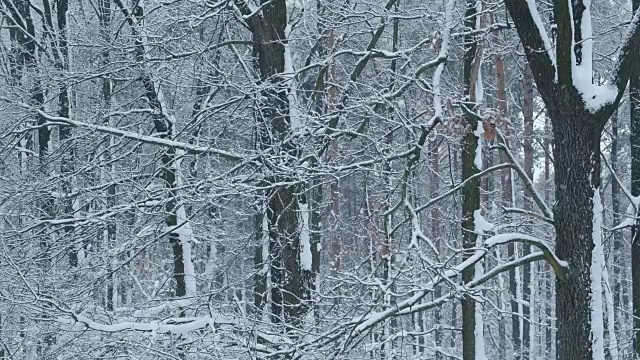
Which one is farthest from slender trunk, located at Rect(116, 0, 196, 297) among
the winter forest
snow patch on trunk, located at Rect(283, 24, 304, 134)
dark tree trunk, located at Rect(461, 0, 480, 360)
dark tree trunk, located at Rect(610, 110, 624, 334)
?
dark tree trunk, located at Rect(610, 110, 624, 334)

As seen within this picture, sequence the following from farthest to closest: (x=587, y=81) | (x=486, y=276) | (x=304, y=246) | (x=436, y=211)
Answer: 1. (x=436, y=211)
2. (x=304, y=246)
3. (x=486, y=276)
4. (x=587, y=81)

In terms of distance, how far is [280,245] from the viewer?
8.70m

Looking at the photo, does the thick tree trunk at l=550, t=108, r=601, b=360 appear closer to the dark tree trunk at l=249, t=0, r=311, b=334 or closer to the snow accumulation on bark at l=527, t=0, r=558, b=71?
the snow accumulation on bark at l=527, t=0, r=558, b=71

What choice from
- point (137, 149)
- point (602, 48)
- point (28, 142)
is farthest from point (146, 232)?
point (28, 142)

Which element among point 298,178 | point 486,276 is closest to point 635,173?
point 486,276

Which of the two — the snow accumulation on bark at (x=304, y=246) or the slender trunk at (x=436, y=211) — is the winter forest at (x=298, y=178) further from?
the slender trunk at (x=436, y=211)

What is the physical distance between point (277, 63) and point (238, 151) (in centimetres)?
131

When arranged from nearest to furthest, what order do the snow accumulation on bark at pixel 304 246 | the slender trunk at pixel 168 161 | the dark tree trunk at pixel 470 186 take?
the snow accumulation on bark at pixel 304 246, the slender trunk at pixel 168 161, the dark tree trunk at pixel 470 186

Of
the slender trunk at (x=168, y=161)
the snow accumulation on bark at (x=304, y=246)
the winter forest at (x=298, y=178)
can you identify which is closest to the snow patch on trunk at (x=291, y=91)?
the winter forest at (x=298, y=178)

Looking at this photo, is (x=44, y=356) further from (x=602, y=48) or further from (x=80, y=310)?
(x=602, y=48)

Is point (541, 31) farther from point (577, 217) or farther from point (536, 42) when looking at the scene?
point (577, 217)

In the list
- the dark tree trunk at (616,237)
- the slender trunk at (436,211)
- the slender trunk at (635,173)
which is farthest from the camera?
the dark tree trunk at (616,237)

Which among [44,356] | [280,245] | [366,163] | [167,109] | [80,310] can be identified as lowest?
[44,356]

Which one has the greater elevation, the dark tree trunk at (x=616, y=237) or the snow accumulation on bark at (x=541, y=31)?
the snow accumulation on bark at (x=541, y=31)
